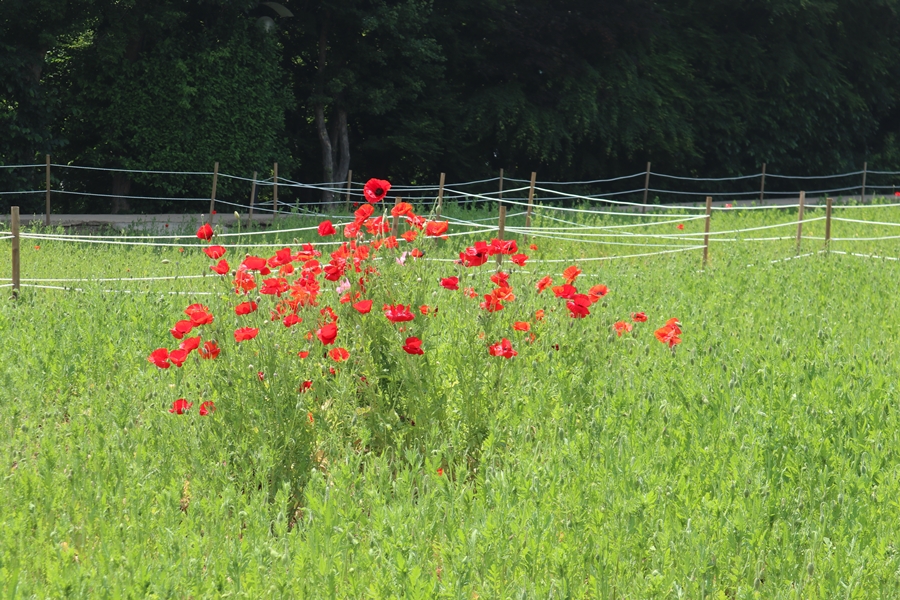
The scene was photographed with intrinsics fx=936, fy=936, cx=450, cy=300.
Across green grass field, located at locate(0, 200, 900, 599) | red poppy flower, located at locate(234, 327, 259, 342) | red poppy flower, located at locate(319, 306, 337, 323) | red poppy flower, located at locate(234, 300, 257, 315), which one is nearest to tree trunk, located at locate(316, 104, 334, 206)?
green grass field, located at locate(0, 200, 900, 599)

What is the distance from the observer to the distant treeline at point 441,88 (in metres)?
17.2

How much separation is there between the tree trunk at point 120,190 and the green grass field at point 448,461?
467 inches

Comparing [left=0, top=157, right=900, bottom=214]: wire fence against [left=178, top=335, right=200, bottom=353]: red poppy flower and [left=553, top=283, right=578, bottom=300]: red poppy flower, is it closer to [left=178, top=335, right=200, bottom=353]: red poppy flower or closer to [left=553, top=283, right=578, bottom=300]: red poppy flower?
[left=553, top=283, right=578, bottom=300]: red poppy flower

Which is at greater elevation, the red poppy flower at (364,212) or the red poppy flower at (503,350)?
the red poppy flower at (364,212)

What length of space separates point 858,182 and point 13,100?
2338 cm

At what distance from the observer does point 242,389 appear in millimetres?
4090

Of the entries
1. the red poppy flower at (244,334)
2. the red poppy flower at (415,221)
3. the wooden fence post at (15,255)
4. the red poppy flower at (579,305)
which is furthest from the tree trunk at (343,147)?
the red poppy flower at (244,334)

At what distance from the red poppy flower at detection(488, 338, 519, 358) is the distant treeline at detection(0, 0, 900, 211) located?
1362 cm

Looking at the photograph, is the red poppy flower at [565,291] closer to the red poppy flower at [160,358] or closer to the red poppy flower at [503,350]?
the red poppy flower at [503,350]

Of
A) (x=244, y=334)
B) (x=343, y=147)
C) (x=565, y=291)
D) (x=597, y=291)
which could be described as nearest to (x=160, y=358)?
(x=244, y=334)

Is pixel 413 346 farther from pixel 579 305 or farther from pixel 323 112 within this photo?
pixel 323 112

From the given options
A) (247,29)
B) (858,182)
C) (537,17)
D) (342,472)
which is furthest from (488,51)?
(342,472)

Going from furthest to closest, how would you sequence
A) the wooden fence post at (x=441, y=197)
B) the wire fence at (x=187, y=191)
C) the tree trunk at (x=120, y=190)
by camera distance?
the tree trunk at (x=120, y=190), the wire fence at (x=187, y=191), the wooden fence post at (x=441, y=197)

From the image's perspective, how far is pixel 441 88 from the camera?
21.8 metres
